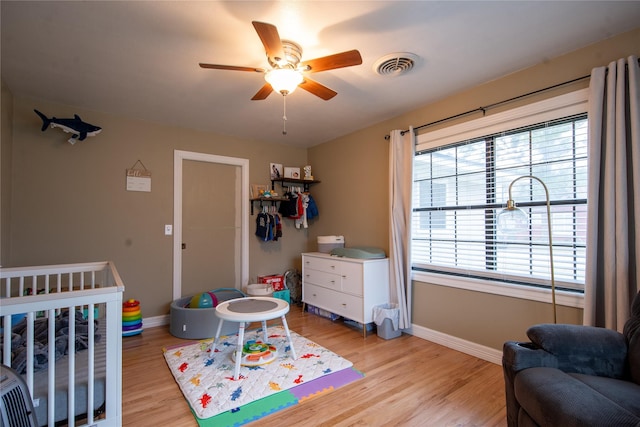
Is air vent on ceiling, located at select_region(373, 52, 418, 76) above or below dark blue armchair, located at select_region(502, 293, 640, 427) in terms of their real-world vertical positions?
above

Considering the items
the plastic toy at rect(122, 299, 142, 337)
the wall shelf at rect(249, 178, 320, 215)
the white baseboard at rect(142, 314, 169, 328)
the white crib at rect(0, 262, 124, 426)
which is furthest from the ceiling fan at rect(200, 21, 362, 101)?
the white baseboard at rect(142, 314, 169, 328)

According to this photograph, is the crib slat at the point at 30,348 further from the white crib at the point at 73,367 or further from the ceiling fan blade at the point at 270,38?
the ceiling fan blade at the point at 270,38

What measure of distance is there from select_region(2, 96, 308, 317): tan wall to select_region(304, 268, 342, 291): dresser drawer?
4.17ft

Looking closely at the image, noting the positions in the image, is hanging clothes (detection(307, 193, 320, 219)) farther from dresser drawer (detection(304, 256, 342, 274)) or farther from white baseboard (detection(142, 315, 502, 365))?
white baseboard (detection(142, 315, 502, 365))

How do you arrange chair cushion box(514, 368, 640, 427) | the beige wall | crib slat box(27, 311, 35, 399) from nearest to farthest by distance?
1. chair cushion box(514, 368, 640, 427)
2. crib slat box(27, 311, 35, 399)
3. the beige wall

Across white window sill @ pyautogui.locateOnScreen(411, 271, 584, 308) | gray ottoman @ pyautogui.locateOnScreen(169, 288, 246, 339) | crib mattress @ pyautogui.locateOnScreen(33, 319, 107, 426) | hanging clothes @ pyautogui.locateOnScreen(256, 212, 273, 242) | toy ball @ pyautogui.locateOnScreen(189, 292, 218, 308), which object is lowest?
gray ottoman @ pyautogui.locateOnScreen(169, 288, 246, 339)

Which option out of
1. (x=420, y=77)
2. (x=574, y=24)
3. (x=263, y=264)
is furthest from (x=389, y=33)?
(x=263, y=264)

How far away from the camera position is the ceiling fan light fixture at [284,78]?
6.41 feet

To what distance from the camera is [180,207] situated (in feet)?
12.8

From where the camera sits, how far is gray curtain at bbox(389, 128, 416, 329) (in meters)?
3.25

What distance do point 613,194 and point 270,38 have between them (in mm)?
2297

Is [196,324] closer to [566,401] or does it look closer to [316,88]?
[316,88]

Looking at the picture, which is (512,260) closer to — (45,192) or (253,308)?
(253,308)

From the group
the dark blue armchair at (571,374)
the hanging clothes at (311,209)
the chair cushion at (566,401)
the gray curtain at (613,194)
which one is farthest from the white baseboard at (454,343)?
the hanging clothes at (311,209)
